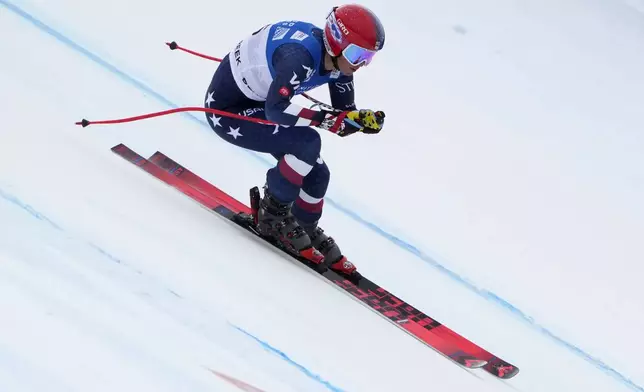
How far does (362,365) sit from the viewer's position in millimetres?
3156

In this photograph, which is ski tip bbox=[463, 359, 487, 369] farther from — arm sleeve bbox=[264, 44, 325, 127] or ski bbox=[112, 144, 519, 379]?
arm sleeve bbox=[264, 44, 325, 127]

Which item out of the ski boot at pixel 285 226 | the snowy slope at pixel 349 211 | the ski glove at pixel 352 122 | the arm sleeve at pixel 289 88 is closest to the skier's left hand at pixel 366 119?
the ski glove at pixel 352 122

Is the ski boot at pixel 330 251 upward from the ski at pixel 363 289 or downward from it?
upward

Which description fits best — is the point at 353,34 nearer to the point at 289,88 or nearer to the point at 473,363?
the point at 289,88

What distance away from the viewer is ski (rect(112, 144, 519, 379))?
362 cm

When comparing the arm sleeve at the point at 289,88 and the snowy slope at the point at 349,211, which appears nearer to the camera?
the snowy slope at the point at 349,211

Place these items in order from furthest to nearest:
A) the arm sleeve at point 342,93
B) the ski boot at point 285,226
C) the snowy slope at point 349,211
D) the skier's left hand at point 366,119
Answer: the arm sleeve at point 342,93
the ski boot at point 285,226
the skier's left hand at point 366,119
the snowy slope at point 349,211

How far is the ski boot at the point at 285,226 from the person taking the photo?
12.6 ft

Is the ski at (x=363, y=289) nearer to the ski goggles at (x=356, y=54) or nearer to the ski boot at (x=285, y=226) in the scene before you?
the ski boot at (x=285, y=226)

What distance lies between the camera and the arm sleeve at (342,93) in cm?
394

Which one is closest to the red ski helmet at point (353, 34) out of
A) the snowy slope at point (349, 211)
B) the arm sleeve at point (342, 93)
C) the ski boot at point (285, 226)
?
the arm sleeve at point (342, 93)

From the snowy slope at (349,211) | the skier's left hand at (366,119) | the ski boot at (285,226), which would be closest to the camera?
the snowy slope at (349,211)

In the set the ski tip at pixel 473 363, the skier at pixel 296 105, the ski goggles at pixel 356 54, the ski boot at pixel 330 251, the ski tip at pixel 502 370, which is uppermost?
the ski goggles at pixel 356 54

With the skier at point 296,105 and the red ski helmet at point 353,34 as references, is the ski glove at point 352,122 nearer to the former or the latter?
the skier at point 296,105
